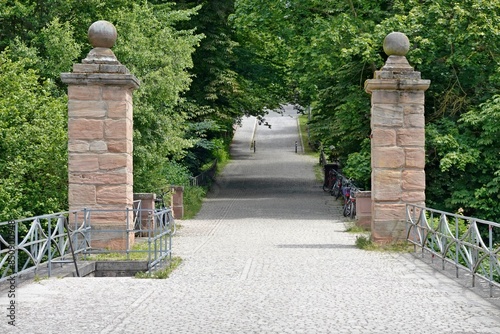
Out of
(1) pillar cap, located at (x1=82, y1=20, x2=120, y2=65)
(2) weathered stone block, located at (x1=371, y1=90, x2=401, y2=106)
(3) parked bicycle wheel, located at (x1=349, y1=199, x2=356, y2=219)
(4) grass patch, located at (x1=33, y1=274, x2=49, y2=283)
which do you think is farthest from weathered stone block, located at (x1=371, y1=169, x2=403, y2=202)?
(3) parked bicycle wheel, located at (x1=349, y1=199, x2=356, y2=219)

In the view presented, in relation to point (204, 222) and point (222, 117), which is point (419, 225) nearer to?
point (204, 222)

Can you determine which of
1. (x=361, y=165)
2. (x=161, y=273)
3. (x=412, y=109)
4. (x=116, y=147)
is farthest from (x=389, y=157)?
(x=361, y=165)

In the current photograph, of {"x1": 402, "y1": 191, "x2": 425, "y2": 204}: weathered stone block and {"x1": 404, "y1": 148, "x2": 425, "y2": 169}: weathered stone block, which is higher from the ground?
{"x1": 404, "y1": 148, "x2": 425, "y2": 169}: weathered stone block

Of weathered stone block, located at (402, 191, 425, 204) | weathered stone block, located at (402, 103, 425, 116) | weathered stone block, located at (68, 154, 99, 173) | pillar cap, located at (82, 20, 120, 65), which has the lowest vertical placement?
weathered stone block, located at (402, 191, 425, 204)

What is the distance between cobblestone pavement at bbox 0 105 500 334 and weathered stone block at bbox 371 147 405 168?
167 cm

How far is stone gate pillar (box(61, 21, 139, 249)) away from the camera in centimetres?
1530

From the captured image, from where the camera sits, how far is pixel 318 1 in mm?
28250

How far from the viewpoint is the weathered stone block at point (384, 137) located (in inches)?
645

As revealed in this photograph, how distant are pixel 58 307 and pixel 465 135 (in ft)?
54.1

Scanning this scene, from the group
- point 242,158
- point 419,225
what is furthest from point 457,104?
point 242,158

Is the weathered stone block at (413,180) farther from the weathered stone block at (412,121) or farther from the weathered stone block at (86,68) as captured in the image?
the weathered stone block at (86,68)

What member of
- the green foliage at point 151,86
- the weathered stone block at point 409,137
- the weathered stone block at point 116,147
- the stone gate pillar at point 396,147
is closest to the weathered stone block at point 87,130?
the weathered stone block at point 116,147

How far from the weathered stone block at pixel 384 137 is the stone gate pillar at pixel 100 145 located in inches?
179

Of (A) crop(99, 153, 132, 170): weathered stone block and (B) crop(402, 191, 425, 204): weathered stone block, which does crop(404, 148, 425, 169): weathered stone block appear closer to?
(B) crop(402, 191, 425, 204): weathered stone block
